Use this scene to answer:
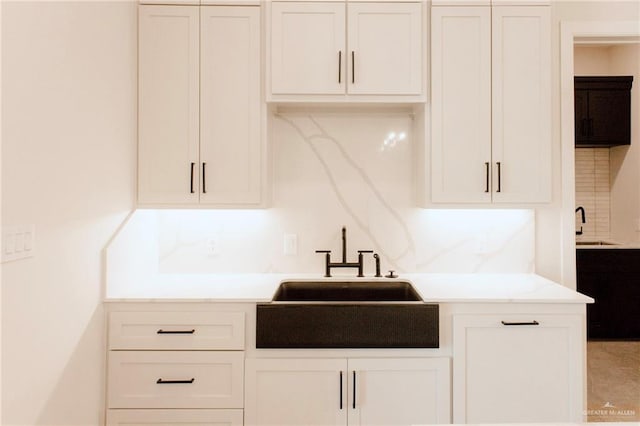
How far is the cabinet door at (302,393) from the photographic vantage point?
1.86m

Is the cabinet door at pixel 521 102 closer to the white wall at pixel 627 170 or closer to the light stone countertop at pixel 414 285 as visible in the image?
the light stone countertop at pixel 414 285

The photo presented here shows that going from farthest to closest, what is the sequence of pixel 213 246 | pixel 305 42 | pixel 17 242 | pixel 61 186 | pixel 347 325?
pixel 213 246 → pixel 305 42 → pixel 347 325 → pixel 61 186 → pixel 17 242

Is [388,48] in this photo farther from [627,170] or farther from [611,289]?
[627,170]

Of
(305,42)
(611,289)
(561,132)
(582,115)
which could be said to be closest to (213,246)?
(305,42)

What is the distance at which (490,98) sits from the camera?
2.19 m

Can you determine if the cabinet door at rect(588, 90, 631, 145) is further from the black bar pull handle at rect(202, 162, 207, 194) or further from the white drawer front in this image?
the white drawer front

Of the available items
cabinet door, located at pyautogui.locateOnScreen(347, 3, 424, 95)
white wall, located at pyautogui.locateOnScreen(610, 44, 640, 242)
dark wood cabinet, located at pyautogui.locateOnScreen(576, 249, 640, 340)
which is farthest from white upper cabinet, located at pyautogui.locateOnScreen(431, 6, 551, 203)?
white wall, located at pyautogui.locateOnScreen(610, 44, 640, 242)

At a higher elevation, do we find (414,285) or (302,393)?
(414,285)

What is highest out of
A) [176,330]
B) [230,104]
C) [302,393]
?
[230,104]

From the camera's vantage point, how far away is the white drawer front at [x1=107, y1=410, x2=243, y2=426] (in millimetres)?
1880

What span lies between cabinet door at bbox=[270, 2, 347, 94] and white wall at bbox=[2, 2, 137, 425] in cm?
75

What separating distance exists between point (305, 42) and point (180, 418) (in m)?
1.90

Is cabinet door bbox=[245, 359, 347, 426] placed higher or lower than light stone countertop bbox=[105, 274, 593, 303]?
lower

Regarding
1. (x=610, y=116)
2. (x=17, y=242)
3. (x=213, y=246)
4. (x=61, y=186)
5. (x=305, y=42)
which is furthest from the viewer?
(x=610, y=116)
